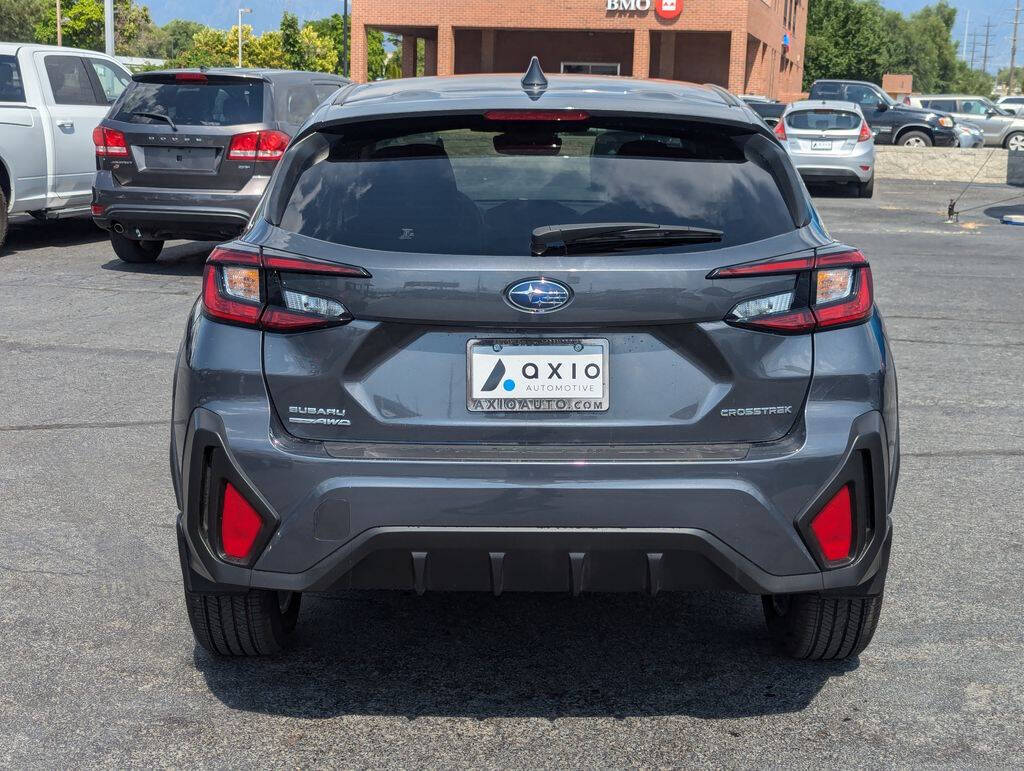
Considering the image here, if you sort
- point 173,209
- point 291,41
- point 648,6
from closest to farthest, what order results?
point 173,209
point 648,6
point 291,41

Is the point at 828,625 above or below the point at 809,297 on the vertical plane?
below

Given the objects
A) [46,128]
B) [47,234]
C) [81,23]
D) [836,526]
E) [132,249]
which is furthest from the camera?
[81,23]

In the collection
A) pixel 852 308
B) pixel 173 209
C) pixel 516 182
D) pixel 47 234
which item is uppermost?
pixel 516 182

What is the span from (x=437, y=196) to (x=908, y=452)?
3797mm

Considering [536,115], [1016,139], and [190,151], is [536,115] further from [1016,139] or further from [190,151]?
[1016,139]

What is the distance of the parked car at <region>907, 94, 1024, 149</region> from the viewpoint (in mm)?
40053

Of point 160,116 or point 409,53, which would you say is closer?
point 160,116

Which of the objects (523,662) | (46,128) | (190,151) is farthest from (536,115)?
(46,128)

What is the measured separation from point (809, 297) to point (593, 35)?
5461 centimetres

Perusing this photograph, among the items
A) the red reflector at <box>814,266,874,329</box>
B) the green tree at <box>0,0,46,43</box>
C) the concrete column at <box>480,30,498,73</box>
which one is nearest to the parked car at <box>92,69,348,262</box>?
the red reflector at <box>814,266,874,329</box>

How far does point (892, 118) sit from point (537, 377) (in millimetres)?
31846

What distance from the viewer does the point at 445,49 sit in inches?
2032

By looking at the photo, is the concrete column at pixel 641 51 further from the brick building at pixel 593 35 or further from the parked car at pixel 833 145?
the parked car at pixel 833 145

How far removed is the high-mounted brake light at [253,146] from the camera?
39.4ft
